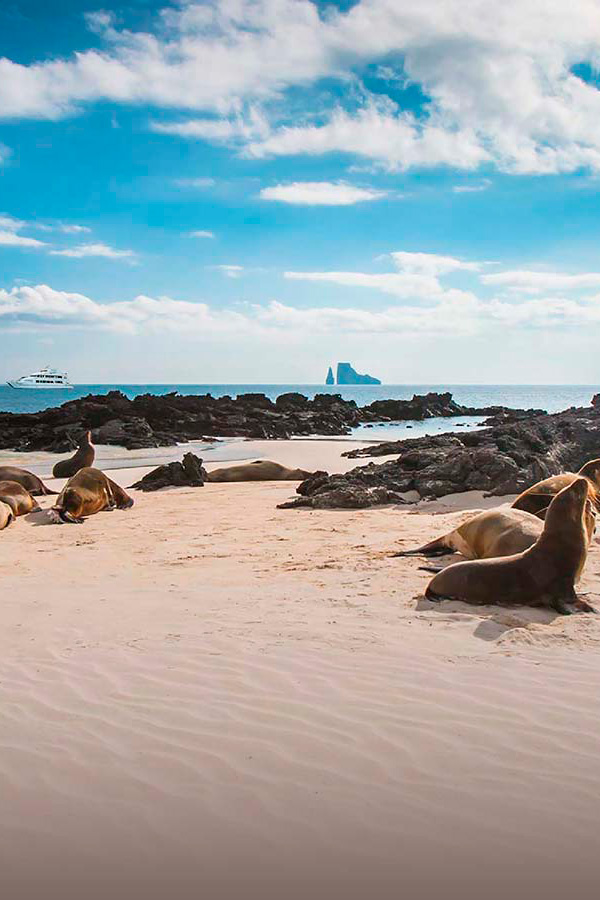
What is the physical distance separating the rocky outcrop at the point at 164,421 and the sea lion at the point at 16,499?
1390cm

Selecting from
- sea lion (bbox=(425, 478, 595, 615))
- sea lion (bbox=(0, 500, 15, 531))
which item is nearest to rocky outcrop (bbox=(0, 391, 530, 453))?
sea lion (bbox=(0, 500, 15, 531))

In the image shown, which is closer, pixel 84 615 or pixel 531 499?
pixel 84 615

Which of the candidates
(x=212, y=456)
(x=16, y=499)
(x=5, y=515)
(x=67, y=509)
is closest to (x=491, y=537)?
(x=67, y=509)

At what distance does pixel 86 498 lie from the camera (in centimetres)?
1159

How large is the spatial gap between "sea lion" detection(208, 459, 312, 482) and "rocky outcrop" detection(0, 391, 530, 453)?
9926 mm

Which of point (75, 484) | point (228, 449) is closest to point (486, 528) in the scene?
point (75, 484)

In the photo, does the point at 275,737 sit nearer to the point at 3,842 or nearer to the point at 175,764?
the point at 175,764

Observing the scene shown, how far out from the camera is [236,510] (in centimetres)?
1168

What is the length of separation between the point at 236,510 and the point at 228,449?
14.4 m

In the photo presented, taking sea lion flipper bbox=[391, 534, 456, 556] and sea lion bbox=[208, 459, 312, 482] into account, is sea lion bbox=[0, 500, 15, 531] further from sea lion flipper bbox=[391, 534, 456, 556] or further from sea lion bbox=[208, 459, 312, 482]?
sea lion bbox=[208, 459, 312, 482]

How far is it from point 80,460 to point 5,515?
6679 millimetres

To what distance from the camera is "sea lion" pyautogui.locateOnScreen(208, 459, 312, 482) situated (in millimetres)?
16781

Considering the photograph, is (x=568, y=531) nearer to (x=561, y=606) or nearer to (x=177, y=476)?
(x=561, y=606)

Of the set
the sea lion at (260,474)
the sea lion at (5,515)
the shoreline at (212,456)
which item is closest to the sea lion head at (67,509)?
the sea lion at (5,515)
